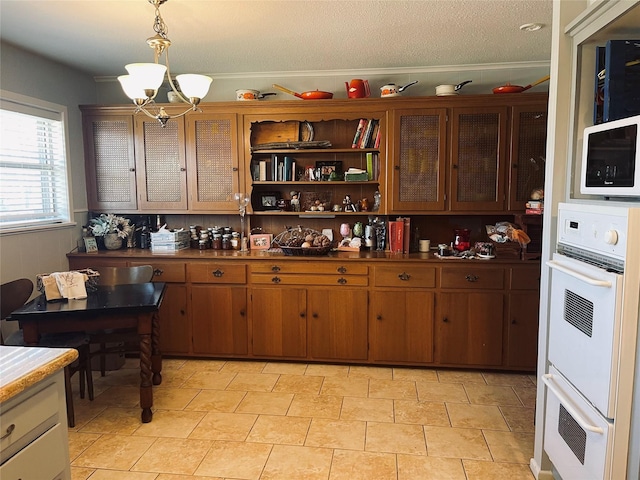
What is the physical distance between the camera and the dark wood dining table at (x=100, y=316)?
2549 mm

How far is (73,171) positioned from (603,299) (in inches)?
156

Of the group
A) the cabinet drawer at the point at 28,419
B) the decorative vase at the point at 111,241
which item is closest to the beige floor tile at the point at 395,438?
the cabinet drawer at the point at 28,419

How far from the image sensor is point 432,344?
140 inches

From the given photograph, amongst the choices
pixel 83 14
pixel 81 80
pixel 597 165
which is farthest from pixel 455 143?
pixel 81 80

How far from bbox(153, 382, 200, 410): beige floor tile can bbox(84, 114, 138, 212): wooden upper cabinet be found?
1656 mm

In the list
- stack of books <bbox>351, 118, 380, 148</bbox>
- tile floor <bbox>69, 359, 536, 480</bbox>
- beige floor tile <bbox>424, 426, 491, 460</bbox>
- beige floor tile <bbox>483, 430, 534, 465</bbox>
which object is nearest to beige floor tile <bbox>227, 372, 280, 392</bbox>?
tile floor <bbox>69, 359, 536, 480</bbox>

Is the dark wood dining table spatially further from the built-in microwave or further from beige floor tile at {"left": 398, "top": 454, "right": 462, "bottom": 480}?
the built-in microwave

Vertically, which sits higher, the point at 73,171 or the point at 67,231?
the point at 73,171

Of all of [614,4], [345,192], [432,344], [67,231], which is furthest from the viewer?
[345,192]

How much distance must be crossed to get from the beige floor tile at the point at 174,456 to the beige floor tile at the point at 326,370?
3.69 ft

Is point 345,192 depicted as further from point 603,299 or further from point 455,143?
point 603,299

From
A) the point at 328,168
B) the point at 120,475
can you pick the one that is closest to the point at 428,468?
the point at 120,475

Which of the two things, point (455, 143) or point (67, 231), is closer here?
point (455, 143)

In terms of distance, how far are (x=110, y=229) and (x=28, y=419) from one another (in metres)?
2.87
